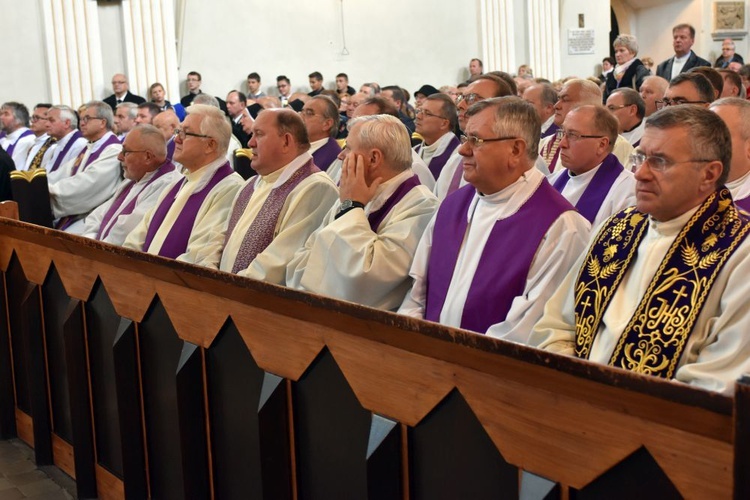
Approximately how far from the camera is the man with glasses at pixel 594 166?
13.5 ft

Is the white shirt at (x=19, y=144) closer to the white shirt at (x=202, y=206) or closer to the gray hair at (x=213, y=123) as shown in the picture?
the white shirt at (x=202, y=206)

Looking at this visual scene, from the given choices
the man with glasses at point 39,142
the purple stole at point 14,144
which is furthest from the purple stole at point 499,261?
the purple stole at point 14,144

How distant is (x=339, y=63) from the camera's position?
1605cm

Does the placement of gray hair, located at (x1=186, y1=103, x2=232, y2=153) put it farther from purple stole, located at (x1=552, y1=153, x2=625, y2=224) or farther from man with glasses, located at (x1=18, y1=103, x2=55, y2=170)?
man with glasses, located at (x1=18, y1=103, x2=55, y2=170)

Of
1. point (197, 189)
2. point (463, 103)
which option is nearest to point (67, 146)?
point (197, 189)

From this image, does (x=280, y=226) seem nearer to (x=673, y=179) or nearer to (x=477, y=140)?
(x=477, y=140)

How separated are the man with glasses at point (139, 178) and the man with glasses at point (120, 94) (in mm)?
7502

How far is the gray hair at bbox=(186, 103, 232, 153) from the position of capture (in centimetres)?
505

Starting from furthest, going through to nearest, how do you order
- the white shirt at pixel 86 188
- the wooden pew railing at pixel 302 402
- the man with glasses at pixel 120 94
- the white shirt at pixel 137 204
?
the man with glasses at pixel 120 94
the white shirt at pixel 86 188
the white shirt at pixel 137 204
the wooden pew railing at pixel 302 402

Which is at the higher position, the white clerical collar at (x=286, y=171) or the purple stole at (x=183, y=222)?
the white clerical collar at (x=286, y=171)

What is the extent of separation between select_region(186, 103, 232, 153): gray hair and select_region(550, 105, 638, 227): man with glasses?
1.93 m

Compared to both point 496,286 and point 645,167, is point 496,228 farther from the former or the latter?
point 645,167

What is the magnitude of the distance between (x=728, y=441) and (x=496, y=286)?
1776 millimetres

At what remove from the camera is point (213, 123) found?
508 cm
